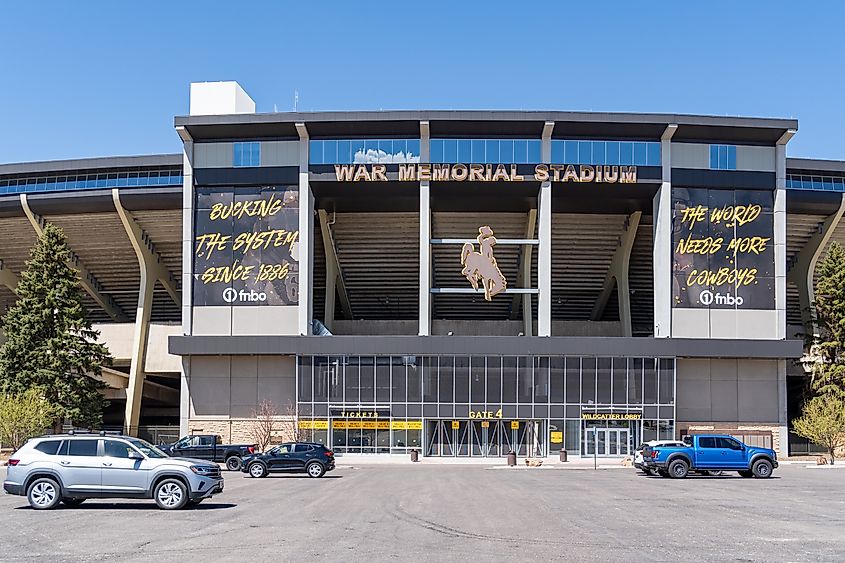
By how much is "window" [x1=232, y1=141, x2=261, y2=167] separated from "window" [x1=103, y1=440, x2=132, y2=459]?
44852mm

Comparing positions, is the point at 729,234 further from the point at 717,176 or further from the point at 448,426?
the point at 448,426

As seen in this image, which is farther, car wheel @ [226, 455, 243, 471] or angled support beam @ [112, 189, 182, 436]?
angled support beam @ [112, 189, 182, 436]

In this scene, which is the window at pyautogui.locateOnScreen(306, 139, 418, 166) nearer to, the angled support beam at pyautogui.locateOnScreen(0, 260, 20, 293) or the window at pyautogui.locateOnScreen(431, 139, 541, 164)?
the window at pyautogui.locateOnScreen(431, 139, 541, 164)

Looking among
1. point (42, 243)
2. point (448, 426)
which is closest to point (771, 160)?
point (448, 426)

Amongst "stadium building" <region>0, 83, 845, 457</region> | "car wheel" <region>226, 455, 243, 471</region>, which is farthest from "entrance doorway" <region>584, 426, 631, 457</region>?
"car wheel" <region>226, 455, 243, 471</region>

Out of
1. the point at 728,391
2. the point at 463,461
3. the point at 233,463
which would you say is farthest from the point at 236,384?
the point at 728,391

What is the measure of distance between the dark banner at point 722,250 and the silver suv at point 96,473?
157ft

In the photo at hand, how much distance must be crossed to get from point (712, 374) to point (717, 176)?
13.3 metres

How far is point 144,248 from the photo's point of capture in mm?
73750

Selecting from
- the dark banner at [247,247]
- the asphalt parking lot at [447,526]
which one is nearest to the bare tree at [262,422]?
the dark banner at [247,247]

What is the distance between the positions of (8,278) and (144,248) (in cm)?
1353

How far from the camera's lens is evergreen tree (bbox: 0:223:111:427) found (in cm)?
6166

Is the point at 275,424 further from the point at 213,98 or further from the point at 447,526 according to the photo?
the point at 447,526

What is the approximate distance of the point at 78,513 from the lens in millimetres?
23578
